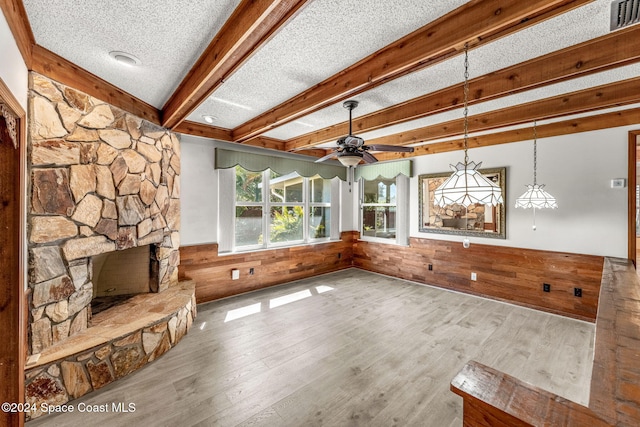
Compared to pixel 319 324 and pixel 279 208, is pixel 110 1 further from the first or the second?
pixel 279 208

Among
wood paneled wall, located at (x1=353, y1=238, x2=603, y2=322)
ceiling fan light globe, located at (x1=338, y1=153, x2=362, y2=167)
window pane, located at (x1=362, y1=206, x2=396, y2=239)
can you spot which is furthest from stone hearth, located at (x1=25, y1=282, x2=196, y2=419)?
window pane, located at (x1=362, y1=206, x2=396, y2=239)

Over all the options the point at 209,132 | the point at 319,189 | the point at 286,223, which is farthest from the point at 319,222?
the point at 209,132

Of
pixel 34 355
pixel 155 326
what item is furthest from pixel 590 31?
pixel 34 355

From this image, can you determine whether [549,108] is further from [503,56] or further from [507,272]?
[507,272]

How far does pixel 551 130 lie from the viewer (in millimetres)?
3873

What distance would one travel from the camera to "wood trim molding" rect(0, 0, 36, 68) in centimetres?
150

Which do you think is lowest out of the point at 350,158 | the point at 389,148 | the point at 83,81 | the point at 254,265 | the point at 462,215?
the point at 254,265

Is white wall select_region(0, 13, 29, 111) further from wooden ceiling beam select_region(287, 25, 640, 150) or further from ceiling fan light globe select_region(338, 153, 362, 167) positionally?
wooden ceiling beam select_region(287, 25, 640, 150)

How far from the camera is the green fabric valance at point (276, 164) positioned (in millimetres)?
4445

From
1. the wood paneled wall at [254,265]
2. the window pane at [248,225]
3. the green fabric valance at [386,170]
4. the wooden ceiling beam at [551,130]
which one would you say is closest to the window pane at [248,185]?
the window pane at [248,225]

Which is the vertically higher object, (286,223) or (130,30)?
(130,30)

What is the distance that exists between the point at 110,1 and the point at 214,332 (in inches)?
123

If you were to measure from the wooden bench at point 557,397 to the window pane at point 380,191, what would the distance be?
481cm

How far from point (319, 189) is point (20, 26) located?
4.84 metres
